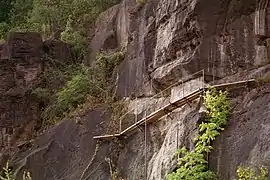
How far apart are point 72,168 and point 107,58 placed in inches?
186

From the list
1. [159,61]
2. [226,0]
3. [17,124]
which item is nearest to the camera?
[226,0]

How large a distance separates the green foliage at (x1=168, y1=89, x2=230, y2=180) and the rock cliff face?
0.18 metres

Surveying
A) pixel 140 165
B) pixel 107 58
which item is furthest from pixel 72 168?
pixel 107 58

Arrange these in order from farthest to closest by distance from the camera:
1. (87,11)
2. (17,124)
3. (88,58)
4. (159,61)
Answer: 1. (87,11)
2. (88,58)
3. (17,124)
4. (159,61)

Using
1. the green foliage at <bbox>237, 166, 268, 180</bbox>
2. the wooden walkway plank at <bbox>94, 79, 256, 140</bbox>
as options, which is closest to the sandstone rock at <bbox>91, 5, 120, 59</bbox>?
the wooden walkway plank at <bbox>94, 79, 256, 140</bbox>

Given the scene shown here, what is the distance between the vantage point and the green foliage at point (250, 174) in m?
9.04

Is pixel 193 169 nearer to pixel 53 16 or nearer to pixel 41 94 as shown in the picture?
pixel 41 94

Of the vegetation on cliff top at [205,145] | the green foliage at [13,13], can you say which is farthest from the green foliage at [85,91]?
the green foliage at [13,13]

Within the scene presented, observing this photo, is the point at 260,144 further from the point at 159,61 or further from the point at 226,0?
the point at 159,61

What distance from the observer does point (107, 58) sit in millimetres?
18453

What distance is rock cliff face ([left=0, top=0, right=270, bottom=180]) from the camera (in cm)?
1059

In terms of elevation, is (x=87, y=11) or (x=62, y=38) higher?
(x=87, y=11)

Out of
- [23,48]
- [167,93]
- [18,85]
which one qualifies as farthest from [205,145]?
[23,48]

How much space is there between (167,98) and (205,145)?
3431 millimetres
